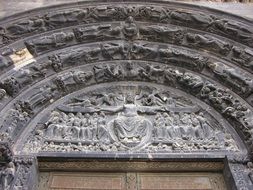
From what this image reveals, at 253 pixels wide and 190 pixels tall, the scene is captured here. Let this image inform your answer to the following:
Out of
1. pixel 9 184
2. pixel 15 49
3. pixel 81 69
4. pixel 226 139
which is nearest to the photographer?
pixel 9 184

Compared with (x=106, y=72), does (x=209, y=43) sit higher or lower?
higher

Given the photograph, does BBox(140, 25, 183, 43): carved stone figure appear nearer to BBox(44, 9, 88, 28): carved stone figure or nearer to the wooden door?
BBox(44, 9, 88, 28): carved stone figure

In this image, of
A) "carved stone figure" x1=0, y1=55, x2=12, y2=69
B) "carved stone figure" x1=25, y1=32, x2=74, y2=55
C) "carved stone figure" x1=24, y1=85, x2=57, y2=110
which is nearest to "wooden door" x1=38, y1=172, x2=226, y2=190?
"carved stone figure" x1=24, y1=85, x2=57, y2=110

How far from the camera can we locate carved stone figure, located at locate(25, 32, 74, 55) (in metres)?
7.72

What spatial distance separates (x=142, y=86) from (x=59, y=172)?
256cm

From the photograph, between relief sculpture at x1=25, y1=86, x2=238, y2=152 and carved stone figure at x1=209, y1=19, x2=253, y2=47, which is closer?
relief sculpture at x1=25, y1=86, x2=238, y2=152

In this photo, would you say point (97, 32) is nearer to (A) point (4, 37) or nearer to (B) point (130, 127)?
(A) point (4, 37)

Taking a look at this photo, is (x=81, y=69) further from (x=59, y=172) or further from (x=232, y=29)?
(x=232, y=29)

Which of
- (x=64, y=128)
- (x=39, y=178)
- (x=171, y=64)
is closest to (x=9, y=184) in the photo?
(x=39, y=178)

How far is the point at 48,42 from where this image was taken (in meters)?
7.88

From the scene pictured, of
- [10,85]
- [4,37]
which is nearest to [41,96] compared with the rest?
[10,85]

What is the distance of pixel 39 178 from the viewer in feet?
21.2

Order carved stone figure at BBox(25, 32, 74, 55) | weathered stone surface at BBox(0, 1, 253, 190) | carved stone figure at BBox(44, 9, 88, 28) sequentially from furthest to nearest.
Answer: carved stone figure at BBox(44, 9, 88, 28), carved stone figure at BBox(25, 32, 74, 55), weathered stone surface at BBox(0, 1, 253, 190)

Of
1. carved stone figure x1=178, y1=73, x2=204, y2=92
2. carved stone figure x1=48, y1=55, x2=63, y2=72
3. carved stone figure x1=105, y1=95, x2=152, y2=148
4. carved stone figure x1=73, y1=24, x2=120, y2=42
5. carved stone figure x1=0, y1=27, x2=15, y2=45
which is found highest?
carved stone figure x1=73, y1=24, x2=120, y2=42
